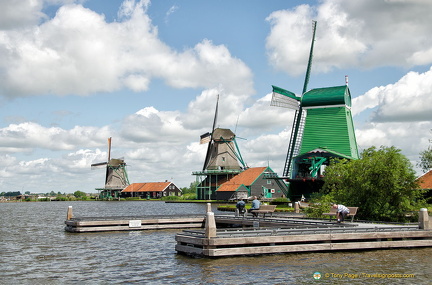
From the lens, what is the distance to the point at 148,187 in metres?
152

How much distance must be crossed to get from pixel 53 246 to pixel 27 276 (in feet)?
30.6

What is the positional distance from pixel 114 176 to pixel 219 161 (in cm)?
5628

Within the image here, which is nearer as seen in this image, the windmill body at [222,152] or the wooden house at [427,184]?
the wooden house at [427,184]

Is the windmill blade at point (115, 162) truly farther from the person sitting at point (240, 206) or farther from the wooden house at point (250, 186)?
the person sitting at point (240, 206)

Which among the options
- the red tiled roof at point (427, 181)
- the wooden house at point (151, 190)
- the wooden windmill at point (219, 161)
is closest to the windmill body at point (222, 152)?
the wooden windmill at point (219, 161)

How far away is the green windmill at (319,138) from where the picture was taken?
69.2 metres

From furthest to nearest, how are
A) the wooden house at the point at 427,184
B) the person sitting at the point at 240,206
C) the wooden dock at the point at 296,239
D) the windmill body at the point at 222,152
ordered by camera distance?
1. the windmill body at the point at 222,152
2. the wooden house at the point at 427,184
3. the person sitting at the point at 240,206
4. the wooden dock at the point at 296,239

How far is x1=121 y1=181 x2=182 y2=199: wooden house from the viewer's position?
148625 millimetres

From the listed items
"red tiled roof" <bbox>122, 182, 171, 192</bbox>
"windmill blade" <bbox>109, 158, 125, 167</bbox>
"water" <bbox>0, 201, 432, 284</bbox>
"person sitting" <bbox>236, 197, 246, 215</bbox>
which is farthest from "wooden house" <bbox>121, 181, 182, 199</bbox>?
"water" <bbox>0, 201, 432, 284</bbox>

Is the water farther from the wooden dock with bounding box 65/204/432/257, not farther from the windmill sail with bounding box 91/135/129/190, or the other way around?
the windmill sail with bounding box 91/135/129/190

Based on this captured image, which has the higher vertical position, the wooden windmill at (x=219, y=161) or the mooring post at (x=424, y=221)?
the wooden windmill at (x=219, y=161)

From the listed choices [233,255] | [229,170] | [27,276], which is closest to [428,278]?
[233,255]

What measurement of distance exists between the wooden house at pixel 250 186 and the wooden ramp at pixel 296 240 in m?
74.5

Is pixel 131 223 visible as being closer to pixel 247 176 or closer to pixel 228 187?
pixel 228 187
